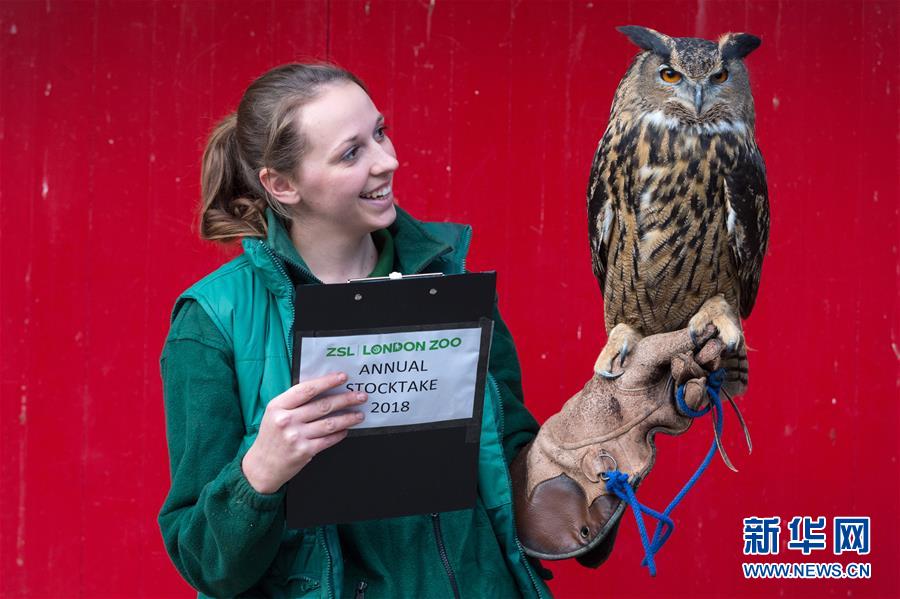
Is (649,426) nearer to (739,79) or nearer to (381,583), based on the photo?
(381,583)

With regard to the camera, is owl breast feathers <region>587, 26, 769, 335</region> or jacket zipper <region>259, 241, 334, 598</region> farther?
owl breast feathers <region>587, 26, 769, 335</region>

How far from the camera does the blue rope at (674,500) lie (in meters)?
1.57

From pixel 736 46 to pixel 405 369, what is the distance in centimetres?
95

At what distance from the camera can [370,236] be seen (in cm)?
166

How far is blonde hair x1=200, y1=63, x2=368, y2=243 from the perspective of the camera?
153 cm

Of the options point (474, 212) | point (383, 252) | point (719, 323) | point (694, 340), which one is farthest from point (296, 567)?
point (474, 212)

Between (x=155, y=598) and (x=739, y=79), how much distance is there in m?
2.21

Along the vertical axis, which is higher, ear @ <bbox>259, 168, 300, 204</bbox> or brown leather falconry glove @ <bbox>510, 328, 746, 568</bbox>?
ear @ <bbox>259, 168, 300, 204</bbox>

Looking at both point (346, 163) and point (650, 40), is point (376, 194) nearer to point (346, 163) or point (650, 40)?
point (346, 163)

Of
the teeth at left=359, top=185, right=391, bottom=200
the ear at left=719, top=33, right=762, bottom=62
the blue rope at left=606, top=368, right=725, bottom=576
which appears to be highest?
the ear at left=719, top=33, right=762, bottom=62

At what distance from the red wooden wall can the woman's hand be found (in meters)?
1.66

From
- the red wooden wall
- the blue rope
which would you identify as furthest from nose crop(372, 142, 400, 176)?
the red wooden wall

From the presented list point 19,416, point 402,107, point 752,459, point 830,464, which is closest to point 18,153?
point 19,416

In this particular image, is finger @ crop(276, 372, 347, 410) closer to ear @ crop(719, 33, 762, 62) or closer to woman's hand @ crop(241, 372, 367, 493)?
woman's hand @ crop(241, 372, 367, 493)
